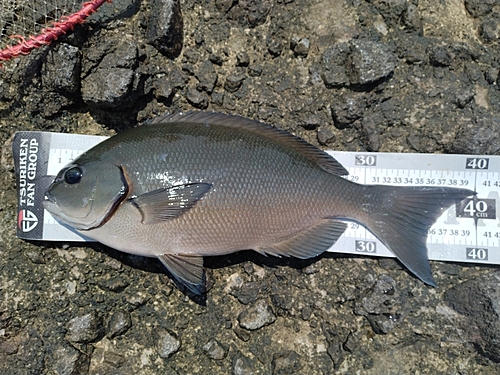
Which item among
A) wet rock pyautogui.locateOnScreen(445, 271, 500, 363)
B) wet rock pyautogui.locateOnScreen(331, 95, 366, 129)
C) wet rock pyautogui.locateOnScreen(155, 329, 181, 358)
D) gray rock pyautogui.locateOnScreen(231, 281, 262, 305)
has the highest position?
wet rock pyautogui.locateOnScreen(331, 95, 366, 129)

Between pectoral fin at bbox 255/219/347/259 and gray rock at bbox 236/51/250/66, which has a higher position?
gray rock at bbox 236/51/250/66

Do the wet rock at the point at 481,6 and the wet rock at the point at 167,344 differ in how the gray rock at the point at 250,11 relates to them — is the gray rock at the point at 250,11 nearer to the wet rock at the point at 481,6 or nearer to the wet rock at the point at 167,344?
Result: the wet rock at the point at 481,6

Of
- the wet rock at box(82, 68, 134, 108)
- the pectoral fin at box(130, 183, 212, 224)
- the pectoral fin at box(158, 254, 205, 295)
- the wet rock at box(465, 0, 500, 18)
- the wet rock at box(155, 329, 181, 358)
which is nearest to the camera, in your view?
the pectoral fin at box(130, 183, 212, 224)

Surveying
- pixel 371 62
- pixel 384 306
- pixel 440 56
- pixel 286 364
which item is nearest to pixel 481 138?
pixel 440 56

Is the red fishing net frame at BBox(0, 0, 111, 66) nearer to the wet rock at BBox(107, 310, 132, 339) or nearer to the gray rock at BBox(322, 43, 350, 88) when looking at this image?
the gray rock at BBox(322, 43, 350, 88)

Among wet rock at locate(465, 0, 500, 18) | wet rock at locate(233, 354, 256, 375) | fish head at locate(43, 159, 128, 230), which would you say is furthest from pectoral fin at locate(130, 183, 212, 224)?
wet rock at locate(465, 0, 500, 18)

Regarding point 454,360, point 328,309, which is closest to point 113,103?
point 328,309
